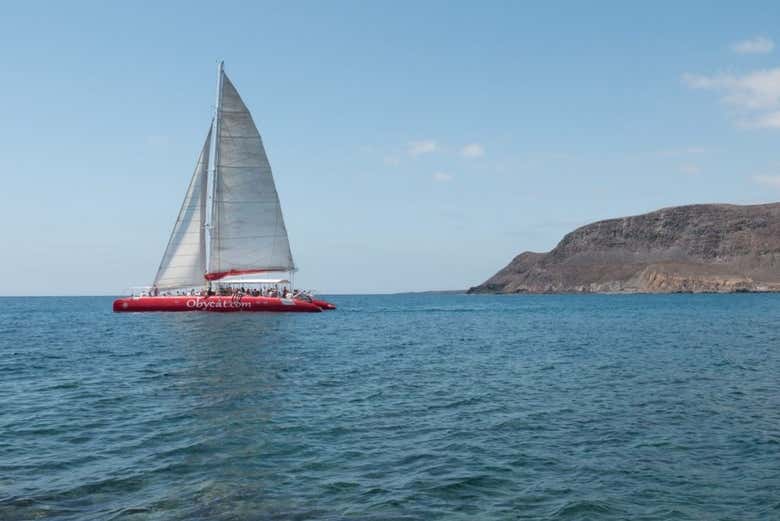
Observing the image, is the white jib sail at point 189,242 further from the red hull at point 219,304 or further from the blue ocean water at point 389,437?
the blue ocean water at point 389,437

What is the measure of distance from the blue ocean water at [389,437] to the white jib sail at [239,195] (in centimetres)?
3620

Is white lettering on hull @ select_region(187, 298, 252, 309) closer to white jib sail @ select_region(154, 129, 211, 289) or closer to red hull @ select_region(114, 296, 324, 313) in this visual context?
red hull @ select_region(114, 296, 324, 313)

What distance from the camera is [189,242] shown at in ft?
227

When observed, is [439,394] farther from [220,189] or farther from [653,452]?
[220,189]

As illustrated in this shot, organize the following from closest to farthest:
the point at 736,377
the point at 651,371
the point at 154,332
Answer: the point at 736,377 < the point at 651,371 < the point at 154,332

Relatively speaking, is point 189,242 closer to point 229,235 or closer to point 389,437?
point 229,235

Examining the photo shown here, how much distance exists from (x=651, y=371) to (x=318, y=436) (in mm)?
16299

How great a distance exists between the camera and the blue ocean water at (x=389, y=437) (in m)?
10.9

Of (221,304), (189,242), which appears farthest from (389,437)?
(189,242)

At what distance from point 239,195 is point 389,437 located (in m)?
54.9

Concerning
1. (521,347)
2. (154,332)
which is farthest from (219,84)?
(521,347)

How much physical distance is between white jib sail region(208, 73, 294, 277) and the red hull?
361cm

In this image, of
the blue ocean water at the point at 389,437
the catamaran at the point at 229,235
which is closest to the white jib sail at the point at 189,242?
the catamaran at the point at 229,235

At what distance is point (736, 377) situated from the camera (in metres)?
24.5
